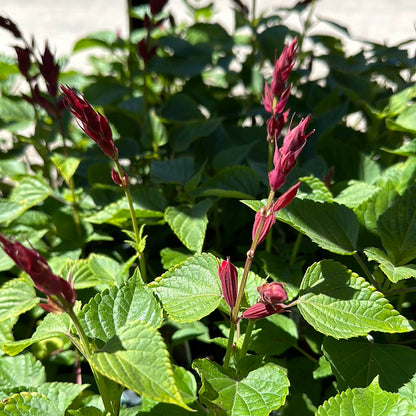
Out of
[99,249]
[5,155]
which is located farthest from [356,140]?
[5,155]

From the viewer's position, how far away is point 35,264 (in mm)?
534

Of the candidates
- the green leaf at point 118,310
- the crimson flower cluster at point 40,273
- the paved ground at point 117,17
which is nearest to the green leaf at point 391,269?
the green leaf at point 118,310

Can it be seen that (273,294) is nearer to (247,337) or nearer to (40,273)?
(247,337)

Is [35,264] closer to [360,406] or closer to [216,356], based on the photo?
[360,406]

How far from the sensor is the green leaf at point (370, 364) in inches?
31.5

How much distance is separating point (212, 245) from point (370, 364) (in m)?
0.56

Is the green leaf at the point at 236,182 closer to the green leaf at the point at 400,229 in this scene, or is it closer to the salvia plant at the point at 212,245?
the salvia plant at the point at 212,245

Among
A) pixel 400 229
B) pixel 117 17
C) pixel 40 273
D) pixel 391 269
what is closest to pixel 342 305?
pixel 391 269

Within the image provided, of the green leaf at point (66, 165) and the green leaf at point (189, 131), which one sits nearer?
the green leaf at point (66, 165)

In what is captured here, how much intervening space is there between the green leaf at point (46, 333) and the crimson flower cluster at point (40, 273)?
0.48 ft

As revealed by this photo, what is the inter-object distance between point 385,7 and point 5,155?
3719 millimetres

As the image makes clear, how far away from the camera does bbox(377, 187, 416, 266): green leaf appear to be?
88 cm

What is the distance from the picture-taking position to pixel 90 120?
2.28 feet

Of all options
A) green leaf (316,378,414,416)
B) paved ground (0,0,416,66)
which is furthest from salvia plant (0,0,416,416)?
paved ground (0,0,416,66)
